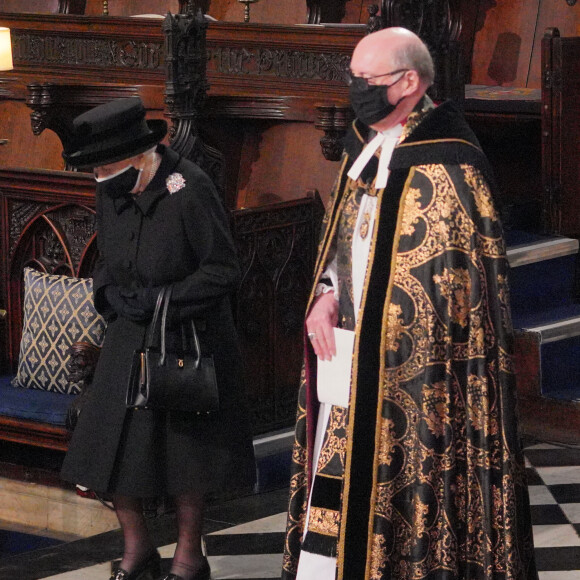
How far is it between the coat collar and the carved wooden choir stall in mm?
949

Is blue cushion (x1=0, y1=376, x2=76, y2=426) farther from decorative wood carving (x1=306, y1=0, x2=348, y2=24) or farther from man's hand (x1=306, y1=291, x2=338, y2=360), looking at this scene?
decorative wood carving (x1=306, y1=0, x2=348, y2=24)

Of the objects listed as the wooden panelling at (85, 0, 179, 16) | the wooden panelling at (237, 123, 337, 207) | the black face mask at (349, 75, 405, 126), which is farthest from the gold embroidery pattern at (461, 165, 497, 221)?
the wooden panelling at (85, 0, 179, 16)

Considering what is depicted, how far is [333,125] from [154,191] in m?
1.85

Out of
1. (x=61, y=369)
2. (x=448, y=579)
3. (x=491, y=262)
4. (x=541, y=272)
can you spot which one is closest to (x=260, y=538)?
(x=61, y=369)

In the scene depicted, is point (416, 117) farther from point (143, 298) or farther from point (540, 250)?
point (540, 250)

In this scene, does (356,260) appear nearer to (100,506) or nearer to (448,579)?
(448,579)

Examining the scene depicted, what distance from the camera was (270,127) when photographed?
6.55 m

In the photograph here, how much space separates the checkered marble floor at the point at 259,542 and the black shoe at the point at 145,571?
0.71ft

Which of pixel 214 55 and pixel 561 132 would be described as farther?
pixel 214 55

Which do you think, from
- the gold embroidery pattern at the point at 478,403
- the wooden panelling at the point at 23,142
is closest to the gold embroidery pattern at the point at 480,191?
the gold embroidery pattern at the point at 478,403

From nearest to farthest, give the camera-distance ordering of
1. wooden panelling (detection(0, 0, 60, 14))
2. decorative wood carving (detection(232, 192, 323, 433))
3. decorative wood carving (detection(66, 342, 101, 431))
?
decorative wood carving (detection(66, 342, 101, 431)) → decorative wood carving (detection(232, 192, 323, 433)) → wooden panelling (detection(0, 0, 60, 14))

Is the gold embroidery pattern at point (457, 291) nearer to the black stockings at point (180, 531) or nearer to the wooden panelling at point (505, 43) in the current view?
the black stockings at point (180, 531)

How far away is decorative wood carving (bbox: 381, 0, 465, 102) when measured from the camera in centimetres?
493

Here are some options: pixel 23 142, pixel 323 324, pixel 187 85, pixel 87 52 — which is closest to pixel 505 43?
pixel 87 52
